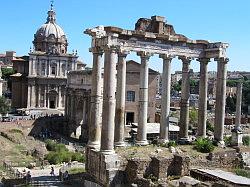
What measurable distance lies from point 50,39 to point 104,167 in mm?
44242

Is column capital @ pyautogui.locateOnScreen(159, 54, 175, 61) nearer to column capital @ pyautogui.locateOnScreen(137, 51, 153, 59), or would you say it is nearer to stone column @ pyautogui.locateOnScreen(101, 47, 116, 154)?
column capital @ pyautogui.locateOnScreen(137, 51, 153, 59)

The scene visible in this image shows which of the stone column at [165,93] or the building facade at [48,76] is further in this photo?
the building facade at [48,76]

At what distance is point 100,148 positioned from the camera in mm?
19375

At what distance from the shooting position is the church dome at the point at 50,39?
60375 millimetres

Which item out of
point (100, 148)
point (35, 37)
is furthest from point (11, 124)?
point (100, 148)

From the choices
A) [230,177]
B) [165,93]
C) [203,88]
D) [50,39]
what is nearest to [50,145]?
[165,93]

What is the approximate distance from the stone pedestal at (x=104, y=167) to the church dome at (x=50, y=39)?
1615 inches

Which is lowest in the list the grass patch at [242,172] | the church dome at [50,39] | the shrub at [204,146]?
the grass patch at [242,172]

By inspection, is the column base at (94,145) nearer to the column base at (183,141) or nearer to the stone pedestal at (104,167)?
the stone pedestal at (104,167)

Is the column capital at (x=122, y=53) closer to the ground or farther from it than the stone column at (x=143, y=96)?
farther from it

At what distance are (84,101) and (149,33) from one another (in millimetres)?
22392

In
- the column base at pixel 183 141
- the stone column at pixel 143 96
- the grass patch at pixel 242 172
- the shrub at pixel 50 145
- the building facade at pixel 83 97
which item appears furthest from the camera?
the building facade at pixel 83 97

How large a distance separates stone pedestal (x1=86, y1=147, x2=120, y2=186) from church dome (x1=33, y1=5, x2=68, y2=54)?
4102 cm

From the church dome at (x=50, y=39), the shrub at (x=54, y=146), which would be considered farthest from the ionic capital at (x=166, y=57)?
the church dome at (x=50, y=39)
